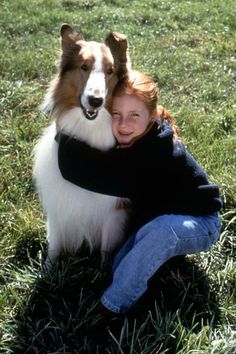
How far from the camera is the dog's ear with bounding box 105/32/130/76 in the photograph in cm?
306

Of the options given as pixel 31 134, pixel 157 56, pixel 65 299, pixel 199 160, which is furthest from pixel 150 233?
pixel 157 56

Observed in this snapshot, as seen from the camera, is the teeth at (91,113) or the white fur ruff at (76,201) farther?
the white fur ruff at (76,201)

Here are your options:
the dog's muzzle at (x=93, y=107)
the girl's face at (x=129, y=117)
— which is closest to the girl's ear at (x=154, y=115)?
the girl's face at (x=129, y=117)

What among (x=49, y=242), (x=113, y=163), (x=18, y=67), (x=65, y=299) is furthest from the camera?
(x=18, y=67)

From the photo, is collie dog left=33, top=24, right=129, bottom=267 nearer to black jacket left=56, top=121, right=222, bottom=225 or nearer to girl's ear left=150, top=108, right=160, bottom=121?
black jacket left=56, top=121, right=222, bottom=225

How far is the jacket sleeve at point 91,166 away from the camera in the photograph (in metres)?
3.13

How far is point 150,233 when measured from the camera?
10.0ft

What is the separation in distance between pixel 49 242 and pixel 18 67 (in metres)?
3.29

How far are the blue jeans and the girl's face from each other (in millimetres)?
538

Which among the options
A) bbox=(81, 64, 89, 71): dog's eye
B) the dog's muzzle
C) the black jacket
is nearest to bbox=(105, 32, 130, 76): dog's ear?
bbox=(81, 64, 89, 71): dog's eye

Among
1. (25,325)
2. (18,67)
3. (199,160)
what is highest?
(18,67)

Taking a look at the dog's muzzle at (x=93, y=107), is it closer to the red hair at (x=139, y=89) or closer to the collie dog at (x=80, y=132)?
the collie dog at (x=80, y=132)

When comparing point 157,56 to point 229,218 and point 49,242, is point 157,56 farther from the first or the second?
point 49,242

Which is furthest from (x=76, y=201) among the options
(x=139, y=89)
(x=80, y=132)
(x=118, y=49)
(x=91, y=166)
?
(x=118, y=49)
